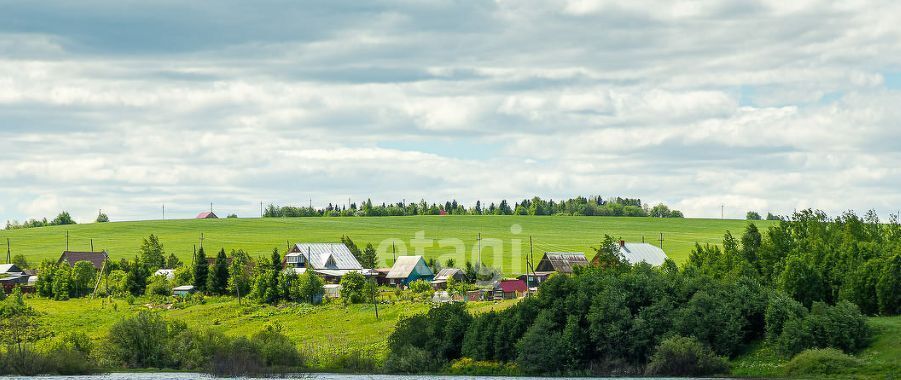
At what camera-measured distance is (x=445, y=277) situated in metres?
173

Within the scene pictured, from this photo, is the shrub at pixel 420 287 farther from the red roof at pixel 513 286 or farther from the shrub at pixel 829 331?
→ the shrub at pixel 829 331

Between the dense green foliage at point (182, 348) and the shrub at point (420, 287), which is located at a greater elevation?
the shrub at point (420, 287)

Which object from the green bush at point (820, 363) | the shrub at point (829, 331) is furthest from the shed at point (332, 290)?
the green bush at point (820, 363)

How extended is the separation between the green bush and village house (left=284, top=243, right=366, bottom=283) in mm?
108000

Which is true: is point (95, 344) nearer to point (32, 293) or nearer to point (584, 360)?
point (584, 360)

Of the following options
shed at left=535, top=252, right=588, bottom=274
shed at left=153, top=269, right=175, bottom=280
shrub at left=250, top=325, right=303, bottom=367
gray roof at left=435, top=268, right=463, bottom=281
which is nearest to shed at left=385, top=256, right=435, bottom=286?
gray roof at left=435, top=268, right=463, bottom=281

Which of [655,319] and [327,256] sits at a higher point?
[327,256]

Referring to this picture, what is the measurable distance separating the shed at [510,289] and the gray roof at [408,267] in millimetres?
27594

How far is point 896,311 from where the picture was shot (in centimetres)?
9519

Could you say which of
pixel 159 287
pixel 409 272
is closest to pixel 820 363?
pixel 159 287

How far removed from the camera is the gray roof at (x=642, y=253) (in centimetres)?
16562

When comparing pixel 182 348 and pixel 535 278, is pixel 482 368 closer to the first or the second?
pixel 182 348

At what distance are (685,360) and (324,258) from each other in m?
110

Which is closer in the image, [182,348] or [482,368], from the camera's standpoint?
[482,368]
